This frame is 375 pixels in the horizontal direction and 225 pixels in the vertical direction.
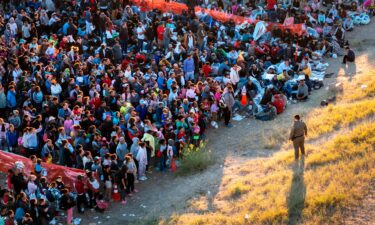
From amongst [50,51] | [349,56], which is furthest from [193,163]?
[349,56]

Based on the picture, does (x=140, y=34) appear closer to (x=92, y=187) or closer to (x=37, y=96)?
(x=37, y=96)

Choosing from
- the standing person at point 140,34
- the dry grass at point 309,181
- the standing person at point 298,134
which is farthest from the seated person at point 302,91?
the standing person at point 140,34

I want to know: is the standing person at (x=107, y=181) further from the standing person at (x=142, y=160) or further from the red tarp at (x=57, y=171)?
the standing person at (x=142, y=160)

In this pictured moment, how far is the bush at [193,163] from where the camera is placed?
19.0 m

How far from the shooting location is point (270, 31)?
2791 centimetres

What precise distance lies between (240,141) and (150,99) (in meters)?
3.14

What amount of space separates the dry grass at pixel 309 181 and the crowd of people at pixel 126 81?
Answer: 7.56 feet

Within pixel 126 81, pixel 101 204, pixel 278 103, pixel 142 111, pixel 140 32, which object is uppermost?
pixel 140 32

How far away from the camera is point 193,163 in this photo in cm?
1895

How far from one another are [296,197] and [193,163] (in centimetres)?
398

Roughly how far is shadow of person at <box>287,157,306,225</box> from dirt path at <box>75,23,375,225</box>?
132 centimetres

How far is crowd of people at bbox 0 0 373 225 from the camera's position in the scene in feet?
56.9

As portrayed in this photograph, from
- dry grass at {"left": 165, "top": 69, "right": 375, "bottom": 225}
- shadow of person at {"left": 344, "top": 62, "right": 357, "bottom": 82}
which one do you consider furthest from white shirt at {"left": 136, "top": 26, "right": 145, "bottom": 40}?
shadow of person at {"left": 344, "top": 62, "right": 357, "bottom": 82}

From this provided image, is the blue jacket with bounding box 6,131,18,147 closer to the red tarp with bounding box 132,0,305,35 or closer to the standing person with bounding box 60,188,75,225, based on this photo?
the standing person with bounding box 60,188,75,225
